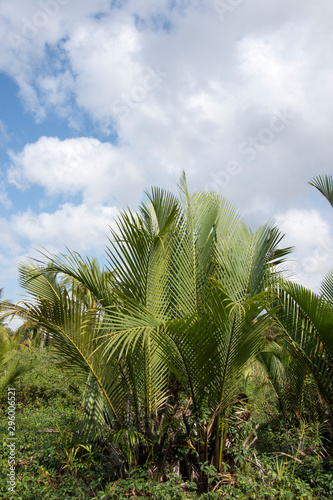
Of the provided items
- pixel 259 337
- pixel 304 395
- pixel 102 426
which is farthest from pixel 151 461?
pixel 304 395

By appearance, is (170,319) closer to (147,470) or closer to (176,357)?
(176,357)

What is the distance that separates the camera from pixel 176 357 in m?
3.39

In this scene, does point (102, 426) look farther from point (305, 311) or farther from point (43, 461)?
point (305, 311)

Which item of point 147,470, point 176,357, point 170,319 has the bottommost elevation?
point 147,470

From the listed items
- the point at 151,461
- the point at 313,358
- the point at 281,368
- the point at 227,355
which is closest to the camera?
the point at 227,355

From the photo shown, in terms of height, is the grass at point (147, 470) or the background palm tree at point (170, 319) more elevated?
the background palm tree at point (170, 319)

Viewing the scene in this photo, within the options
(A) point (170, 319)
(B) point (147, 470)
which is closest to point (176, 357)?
(A) point (170, 319)

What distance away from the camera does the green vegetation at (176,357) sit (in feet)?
10.9

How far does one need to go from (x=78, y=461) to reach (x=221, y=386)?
208 cm

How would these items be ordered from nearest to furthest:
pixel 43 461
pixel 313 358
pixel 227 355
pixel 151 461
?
pixel 227 355 → pixel 151 461 → pixel 43 461 → pixel 313 358

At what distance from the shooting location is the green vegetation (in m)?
3.31

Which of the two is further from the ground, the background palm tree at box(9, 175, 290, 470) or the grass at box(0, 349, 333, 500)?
the background palm tree at box(9, 175, 290, 470)

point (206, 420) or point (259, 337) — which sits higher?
point (259, 337)

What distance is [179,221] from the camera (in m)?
4.51
